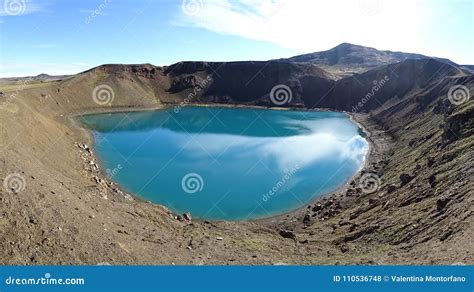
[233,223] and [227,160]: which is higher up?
[227,160]

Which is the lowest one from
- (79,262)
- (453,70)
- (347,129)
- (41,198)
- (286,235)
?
(79,262)

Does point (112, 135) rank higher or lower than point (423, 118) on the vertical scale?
lower

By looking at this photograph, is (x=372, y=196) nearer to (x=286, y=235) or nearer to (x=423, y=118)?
(x=286, y=235)

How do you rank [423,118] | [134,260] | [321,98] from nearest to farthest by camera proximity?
[134,260], [423,118], [321,98]

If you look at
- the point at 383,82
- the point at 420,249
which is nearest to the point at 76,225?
the point at 420,249

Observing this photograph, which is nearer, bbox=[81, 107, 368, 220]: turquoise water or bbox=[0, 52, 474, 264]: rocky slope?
bbox=[0, 52, 474, 264]: rocky slope

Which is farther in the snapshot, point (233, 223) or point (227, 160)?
point (227, 160)

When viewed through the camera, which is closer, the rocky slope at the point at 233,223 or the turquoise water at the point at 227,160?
the rocky slope at the point at 233,223

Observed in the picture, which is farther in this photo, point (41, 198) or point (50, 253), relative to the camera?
point (41, 198)
